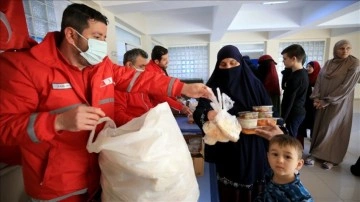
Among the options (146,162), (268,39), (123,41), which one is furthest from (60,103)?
(268,39)

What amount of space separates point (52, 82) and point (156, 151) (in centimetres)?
51

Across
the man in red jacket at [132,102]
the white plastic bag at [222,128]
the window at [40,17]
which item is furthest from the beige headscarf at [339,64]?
the window at [40,17]

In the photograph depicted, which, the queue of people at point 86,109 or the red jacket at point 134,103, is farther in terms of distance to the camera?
the red jacket at point 134,103

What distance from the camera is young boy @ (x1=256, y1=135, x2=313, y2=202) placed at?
102 centimetres

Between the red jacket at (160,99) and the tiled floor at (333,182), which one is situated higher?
the red jacket at (160,99)

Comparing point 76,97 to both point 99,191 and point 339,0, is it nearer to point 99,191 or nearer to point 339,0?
point 99,191

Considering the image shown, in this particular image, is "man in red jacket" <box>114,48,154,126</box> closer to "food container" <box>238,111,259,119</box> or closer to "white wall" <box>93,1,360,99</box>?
"food container" <box>238,111,259,119</box>

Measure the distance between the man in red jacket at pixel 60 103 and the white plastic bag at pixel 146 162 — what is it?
12cm

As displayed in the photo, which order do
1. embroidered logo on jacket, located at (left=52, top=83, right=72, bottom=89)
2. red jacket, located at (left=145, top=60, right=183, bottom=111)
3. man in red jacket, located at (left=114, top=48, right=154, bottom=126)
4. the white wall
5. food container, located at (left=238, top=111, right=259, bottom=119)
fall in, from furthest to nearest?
1. the white wall
2. red jacket, located at (left=145, top=60, right=183, bottom=111)
3. man in red jacket, located at (left=114, top=48, right=154, bottom=126)
4. food container, located at (left=238, top=111, right=259, bottom=119)
5. embroidered logo on jacket, located at (left=52, top=83, right=72, bottom=89)

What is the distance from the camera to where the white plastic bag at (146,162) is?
26.9 inches

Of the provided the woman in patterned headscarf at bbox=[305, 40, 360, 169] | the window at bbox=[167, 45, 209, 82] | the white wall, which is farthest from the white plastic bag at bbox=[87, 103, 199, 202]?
the window at bbox=[167, 45, 209, 82]

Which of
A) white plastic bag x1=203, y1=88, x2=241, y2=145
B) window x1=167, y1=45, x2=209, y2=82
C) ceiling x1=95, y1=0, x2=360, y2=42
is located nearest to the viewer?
white plastic bag x1=203, y1=88, x2=241, y2=145

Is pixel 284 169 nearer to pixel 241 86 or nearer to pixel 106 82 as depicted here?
pixel 241 86

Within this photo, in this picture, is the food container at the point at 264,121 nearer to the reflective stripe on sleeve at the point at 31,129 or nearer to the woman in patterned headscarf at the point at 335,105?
the reflective stripe on sleeve at the point at 31,129
